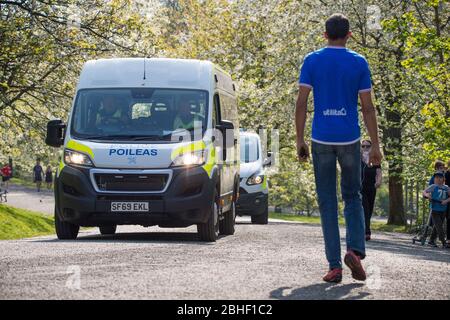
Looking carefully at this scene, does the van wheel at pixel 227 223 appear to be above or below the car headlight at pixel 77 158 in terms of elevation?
below

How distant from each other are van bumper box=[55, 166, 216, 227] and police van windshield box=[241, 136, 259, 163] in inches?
393

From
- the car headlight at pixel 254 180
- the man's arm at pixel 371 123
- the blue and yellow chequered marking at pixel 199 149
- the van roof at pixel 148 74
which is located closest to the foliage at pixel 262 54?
the car headlight at pixel 254 180

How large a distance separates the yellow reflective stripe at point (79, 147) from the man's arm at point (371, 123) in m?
5.70

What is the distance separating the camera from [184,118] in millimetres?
13430

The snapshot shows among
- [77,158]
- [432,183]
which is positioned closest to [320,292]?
[77,158]

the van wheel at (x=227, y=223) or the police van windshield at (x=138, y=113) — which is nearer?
the police van windshield at (x=138, y=113)

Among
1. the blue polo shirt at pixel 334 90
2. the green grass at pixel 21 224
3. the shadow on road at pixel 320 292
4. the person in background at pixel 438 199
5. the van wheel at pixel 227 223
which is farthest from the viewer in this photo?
the green grass at pixel 21 224

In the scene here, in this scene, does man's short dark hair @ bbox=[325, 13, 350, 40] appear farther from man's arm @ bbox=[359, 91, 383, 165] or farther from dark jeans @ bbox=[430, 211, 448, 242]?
dark jeans @ bbox=[430, 211, 448, 242]

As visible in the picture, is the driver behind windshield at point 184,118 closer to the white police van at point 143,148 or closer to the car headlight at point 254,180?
the white police van at point 143,148

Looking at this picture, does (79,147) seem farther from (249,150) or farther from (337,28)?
(249,150)

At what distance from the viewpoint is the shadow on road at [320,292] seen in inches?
262

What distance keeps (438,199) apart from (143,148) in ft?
23.7

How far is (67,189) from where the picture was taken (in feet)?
43.0
